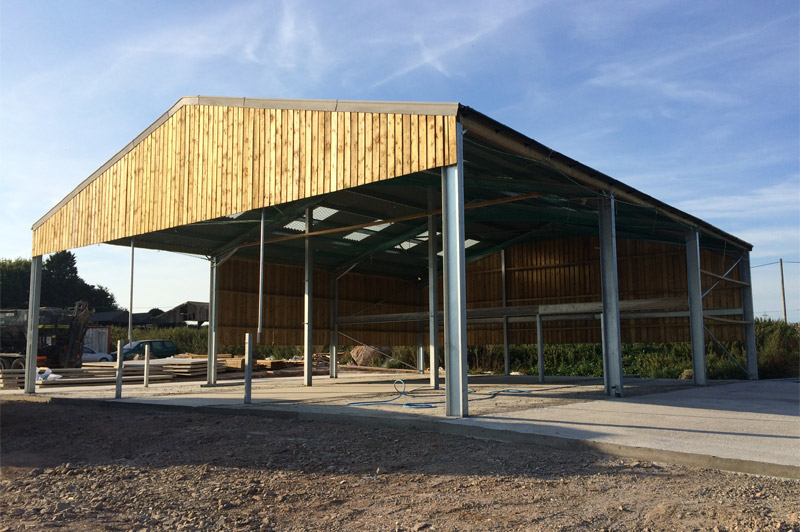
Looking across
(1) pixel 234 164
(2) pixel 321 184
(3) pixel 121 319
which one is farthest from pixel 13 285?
(2) pixel 321 184

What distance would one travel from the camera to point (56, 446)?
8.98 m

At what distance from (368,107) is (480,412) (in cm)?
567

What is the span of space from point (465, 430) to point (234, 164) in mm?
8527

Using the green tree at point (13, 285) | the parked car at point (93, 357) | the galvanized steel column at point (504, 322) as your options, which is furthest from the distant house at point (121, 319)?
the galvanized steel column at point (504, 322)

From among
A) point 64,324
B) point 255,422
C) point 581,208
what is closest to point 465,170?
point 581,208

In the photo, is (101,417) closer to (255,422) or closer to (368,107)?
(255,422)

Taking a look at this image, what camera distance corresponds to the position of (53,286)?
59750 mm

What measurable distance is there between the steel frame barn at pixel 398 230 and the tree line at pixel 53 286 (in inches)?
1518

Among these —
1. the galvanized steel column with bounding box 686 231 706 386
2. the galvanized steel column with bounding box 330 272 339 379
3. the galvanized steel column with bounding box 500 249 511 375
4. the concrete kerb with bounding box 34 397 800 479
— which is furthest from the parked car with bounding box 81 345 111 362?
the galvanized steel column with bounding box 686 231 706 386

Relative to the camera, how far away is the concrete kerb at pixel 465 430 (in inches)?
241

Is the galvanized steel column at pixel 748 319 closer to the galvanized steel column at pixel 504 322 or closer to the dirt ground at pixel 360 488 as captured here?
the galvanized steel column at pixel 504 322

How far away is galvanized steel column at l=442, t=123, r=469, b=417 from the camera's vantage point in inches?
364

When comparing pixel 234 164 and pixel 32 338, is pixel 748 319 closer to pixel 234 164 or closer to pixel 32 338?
pixel 234 164

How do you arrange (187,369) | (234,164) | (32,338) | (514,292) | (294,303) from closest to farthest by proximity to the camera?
(234,164)
(32,338)
(294,303)
(187,369)
(514,292)
